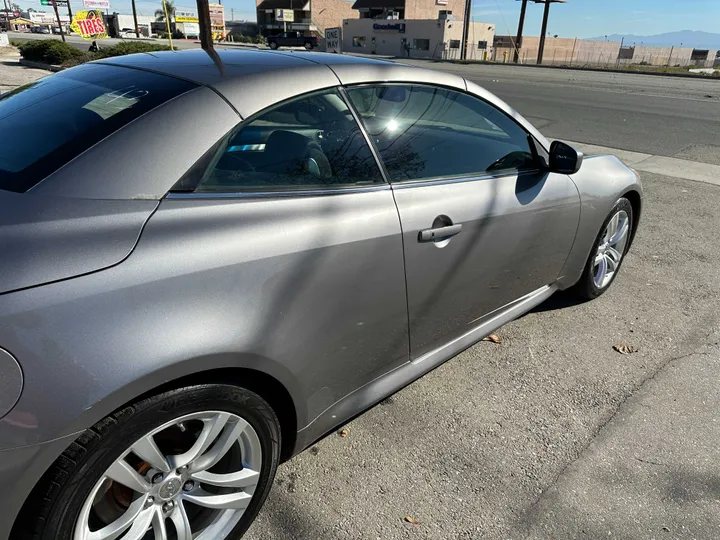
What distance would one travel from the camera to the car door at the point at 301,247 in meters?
1.64

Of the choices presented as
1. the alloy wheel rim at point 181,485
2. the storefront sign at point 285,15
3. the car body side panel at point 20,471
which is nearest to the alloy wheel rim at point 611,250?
the alloy wheel rim at point 181,485

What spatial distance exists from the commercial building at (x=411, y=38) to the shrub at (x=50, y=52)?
122 feet

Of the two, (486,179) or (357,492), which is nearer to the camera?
(357,492)

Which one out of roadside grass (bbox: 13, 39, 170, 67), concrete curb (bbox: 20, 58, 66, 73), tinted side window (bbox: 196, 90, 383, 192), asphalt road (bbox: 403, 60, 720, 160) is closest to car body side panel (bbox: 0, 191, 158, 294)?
tinted side window (bbox: 196, 90, 383, 192)

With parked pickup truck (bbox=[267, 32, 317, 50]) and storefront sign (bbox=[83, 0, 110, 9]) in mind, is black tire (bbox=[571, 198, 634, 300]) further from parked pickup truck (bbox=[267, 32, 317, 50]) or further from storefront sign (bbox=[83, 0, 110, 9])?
storefront sign (bbox=[83, 0, 110, 9])

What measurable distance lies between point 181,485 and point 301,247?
866 mm

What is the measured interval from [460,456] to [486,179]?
51.3 inches

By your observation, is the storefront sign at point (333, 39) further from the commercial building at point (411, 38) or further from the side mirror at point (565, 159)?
the commercial building at point (411, 38)

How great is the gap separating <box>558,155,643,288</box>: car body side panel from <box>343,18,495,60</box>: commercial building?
49752mm

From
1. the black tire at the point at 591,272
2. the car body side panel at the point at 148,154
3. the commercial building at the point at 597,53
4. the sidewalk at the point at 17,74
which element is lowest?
the commercial building at the point at 597,53

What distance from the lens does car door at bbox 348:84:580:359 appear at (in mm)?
2244

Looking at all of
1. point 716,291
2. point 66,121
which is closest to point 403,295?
point 66,121

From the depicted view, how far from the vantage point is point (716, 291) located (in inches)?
161

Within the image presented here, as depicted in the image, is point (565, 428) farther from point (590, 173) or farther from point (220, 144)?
A: point (220, 144)
